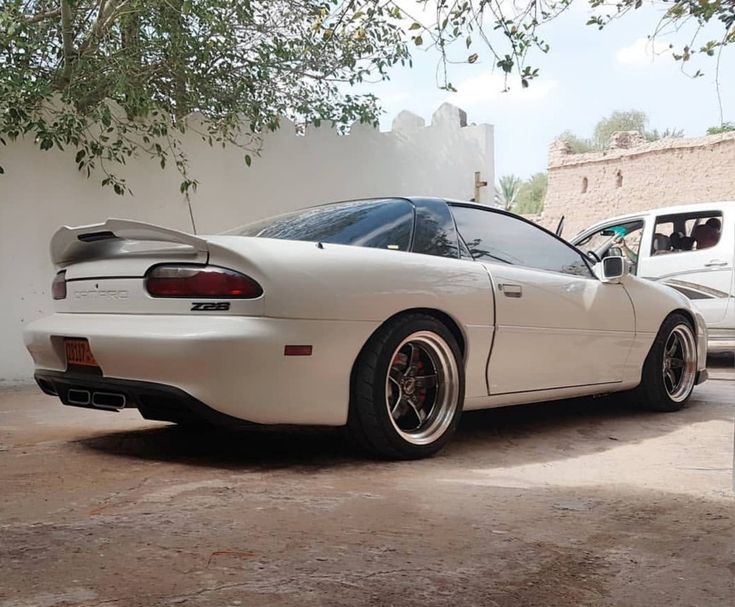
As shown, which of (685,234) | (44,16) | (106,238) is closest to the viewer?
(106,238)

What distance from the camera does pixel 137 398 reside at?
3.37 metres

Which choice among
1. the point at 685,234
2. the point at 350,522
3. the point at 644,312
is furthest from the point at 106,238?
the point at 685,234

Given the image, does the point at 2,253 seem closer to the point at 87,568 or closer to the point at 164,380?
the point at 164,380

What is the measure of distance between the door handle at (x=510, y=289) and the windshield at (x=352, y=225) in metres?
0.60

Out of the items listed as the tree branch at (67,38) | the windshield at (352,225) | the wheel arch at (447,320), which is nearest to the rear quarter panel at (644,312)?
the wheel arch at (447,320)

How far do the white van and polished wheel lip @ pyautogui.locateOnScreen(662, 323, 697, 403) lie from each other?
253cm

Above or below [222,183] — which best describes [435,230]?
below

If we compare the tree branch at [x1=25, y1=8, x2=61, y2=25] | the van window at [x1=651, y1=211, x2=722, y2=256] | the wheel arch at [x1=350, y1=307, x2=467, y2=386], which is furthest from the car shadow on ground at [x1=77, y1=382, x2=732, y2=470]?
the tree branch at [x1=25, y1=8, x2=61, y2=25]

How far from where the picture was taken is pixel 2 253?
6895 millimetres

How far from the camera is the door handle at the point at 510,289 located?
4219 millimetres

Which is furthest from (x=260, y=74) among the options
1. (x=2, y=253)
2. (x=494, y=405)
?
(x=494, y=405)

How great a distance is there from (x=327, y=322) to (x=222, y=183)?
5.06m

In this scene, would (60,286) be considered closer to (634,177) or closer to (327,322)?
(327,322)

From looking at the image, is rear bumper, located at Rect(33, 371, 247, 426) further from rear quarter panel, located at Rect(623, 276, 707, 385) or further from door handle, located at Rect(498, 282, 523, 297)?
rear quarter panel, located at Rect(623, 276, 707, 385)
